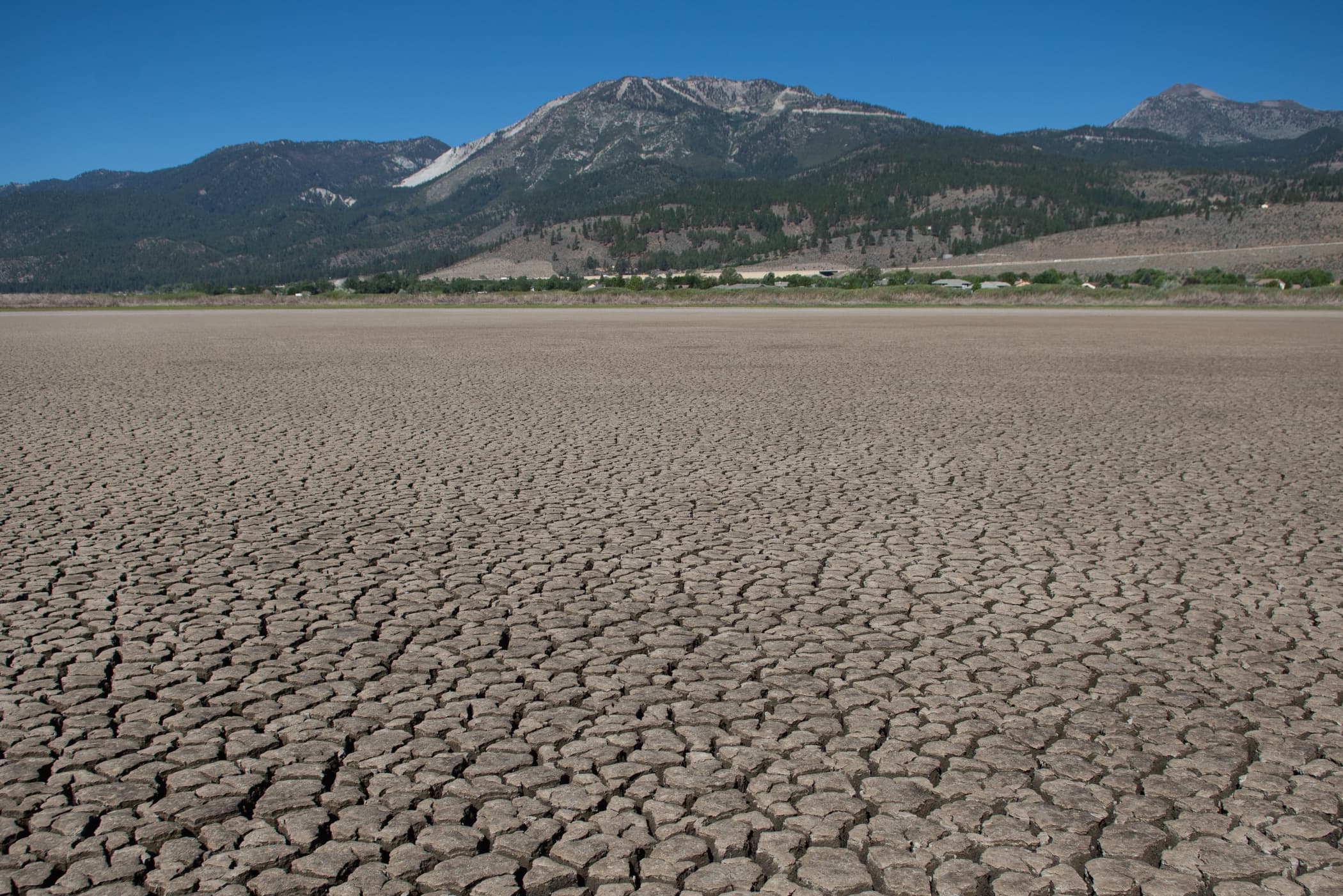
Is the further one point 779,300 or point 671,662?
point 779,300

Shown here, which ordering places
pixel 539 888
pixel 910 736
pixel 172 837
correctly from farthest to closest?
pixel 910 736 < pixel 172 837 < pixel 539 888

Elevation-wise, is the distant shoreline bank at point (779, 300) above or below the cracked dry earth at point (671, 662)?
above

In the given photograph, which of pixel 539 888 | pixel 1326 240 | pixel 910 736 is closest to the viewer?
pixel 539 888

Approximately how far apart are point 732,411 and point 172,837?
34.5 feet

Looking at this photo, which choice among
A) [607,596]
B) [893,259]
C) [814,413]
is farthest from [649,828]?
[893,259]

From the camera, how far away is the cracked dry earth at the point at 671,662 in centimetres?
315

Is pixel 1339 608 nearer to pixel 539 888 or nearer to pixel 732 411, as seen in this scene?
pixel 539 888

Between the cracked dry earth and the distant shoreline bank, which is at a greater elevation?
the distant shoreline bank

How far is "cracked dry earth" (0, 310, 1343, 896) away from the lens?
3152 mm

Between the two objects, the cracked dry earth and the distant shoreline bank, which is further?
the distant shoreline bank

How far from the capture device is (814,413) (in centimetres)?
1306

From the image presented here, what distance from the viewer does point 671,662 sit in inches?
182

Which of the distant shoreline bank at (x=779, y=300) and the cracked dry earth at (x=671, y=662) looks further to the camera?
the distant shoreline bank at (x=779, y=300)

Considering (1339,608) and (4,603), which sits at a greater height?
(4,603)
